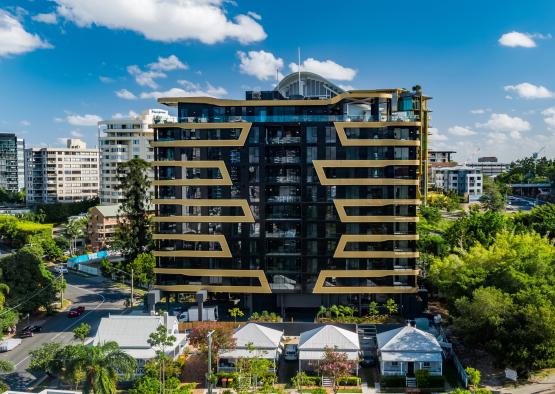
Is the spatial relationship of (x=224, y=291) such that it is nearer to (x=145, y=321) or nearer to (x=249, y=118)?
(x=145, y=321)

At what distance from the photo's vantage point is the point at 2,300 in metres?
59.9

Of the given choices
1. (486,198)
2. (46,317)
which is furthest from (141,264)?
(486,198)

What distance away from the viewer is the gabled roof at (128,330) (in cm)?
4972

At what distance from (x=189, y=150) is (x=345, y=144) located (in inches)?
794

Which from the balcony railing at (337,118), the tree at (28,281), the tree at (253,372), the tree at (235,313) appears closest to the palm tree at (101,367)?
the tree at (253,372)

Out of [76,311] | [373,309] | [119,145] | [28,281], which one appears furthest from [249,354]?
[119,145]

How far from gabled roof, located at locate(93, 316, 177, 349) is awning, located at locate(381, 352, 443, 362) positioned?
22.2m

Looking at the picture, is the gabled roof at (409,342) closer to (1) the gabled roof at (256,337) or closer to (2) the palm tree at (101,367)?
(1) the gabled roof at (256,337)

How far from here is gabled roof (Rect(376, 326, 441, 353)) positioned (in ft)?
155

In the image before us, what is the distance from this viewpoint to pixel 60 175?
587 feet

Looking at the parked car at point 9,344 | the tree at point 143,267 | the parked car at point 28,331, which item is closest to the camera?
the parked car at point 9,344

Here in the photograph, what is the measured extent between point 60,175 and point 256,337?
15090 centimetres

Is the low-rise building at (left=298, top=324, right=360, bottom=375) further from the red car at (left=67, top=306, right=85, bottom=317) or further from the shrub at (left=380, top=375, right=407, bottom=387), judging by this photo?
the red car at (left=67, top=306, right=85, bottom=317)

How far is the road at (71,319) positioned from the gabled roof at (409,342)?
3409 centimetres
